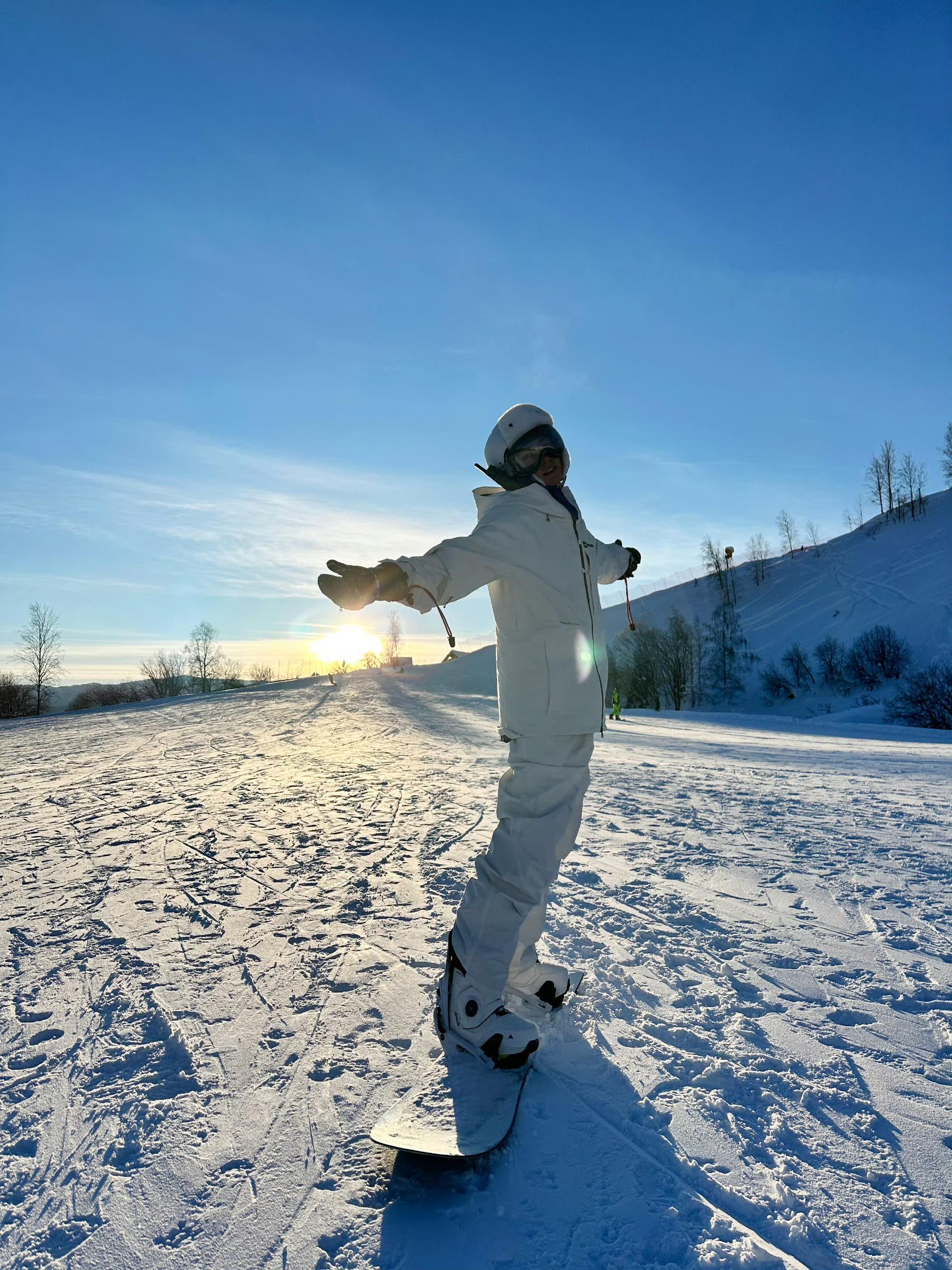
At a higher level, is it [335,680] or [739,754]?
[335,680]

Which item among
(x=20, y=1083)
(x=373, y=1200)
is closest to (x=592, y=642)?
(x=373, y=1200)

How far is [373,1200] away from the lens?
174 centimetres

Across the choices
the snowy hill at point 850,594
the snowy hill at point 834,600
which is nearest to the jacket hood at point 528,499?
the snowy hill at point 834,600

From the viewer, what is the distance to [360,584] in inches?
79.7

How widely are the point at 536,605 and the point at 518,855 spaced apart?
900 mm

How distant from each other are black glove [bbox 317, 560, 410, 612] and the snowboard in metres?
1.52

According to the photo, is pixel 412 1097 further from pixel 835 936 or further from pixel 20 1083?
pixel 835 936

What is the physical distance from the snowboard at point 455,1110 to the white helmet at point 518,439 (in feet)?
6.95

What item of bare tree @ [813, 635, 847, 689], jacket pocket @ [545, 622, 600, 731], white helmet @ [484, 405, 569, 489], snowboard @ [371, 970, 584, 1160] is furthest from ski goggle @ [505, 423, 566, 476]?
bare tree @ [813, 635, 847, 689]

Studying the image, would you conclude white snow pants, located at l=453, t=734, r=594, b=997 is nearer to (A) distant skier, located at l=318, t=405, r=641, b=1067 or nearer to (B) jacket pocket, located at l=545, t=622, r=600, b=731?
(A) distant skier, located at l=318, t=405, r=641, b=1067

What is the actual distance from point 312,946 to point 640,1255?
208 cm

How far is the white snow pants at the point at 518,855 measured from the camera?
2326 mm

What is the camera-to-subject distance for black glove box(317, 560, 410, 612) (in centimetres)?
201

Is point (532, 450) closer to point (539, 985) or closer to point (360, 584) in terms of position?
point (360, 584)
